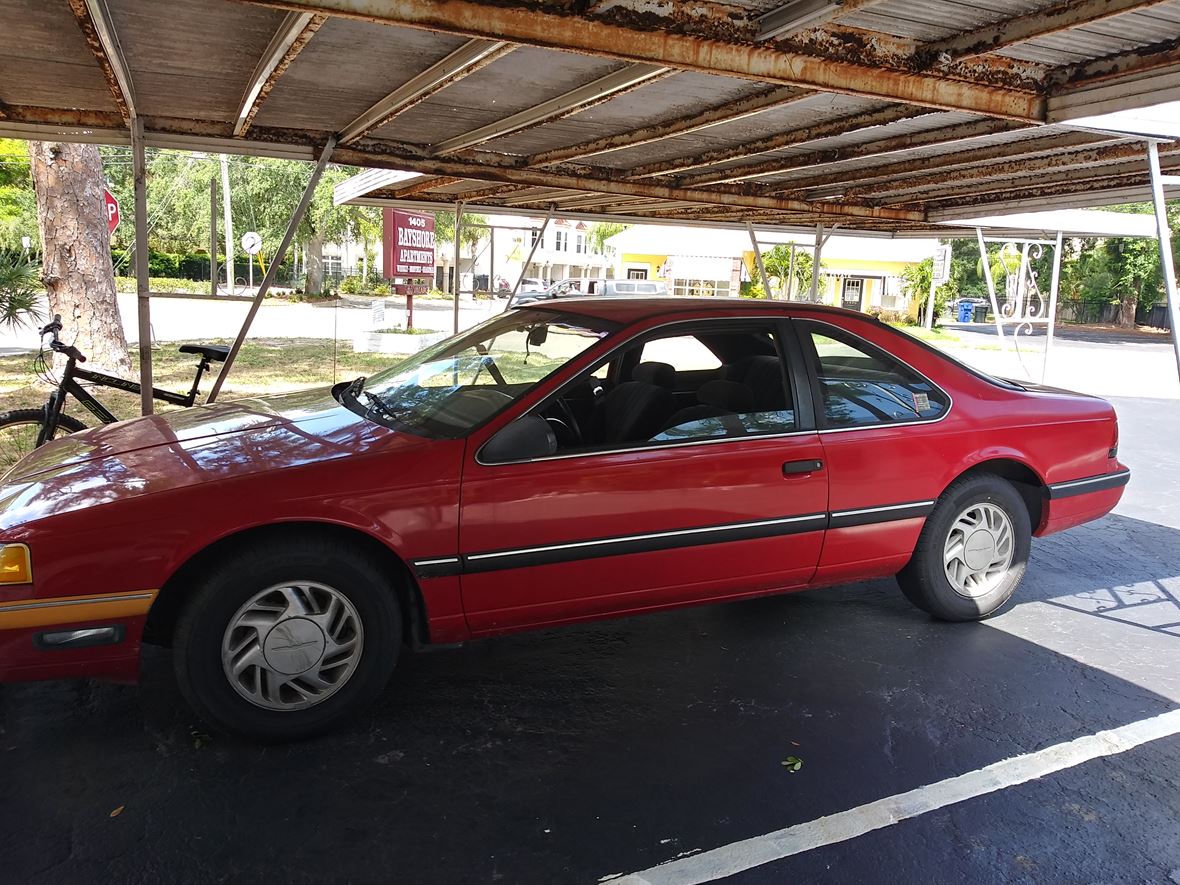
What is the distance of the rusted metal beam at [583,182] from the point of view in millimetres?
6336

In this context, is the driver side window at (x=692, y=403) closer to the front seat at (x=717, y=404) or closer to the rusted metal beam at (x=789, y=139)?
the front seat at (x=717, y=404)

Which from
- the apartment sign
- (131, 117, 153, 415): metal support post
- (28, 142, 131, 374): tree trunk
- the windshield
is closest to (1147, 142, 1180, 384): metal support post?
the windshield

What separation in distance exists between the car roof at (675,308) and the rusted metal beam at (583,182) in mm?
2590

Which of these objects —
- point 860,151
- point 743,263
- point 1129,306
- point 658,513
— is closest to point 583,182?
point 860,151

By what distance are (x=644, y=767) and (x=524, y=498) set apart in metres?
1.08

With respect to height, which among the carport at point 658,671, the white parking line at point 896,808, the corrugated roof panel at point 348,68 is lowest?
the white parking line at point 896,808

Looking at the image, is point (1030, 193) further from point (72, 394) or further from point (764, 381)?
point (72, 394)

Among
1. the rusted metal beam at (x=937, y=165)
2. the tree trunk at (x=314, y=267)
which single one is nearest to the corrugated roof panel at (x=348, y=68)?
the rusted metal beam at (x=937, y=165)

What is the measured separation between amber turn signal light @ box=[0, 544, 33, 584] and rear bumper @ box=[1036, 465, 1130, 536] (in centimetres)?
458

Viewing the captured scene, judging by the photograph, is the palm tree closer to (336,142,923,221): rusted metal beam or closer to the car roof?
(336,142,923,221): rusted metal beam

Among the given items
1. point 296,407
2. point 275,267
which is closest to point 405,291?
point 275,267

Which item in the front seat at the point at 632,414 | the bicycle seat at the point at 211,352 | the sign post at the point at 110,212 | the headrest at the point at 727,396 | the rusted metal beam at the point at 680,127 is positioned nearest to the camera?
the front seat at the point at 632,414

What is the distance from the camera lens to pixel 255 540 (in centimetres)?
308

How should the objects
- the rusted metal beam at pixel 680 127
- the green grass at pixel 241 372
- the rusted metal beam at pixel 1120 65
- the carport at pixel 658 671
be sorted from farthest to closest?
1. the green grass at pixel 241 372
2. the rusted metal beam at pixel 680 127
3. the rusted metal beam at pixel 1120 65
4. the carport at pixel 658 671
